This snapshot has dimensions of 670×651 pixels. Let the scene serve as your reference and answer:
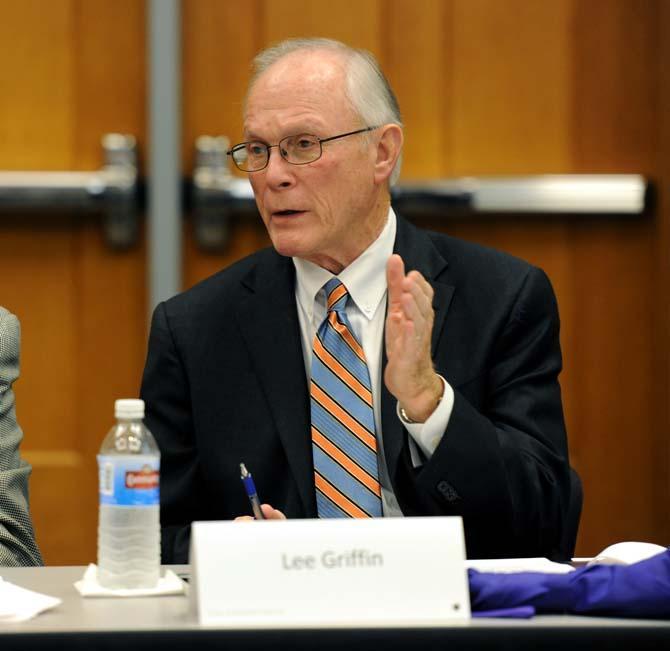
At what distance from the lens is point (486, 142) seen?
3.47 meters

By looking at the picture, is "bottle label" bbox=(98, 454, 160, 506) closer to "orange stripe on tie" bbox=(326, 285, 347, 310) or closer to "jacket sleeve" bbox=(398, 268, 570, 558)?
"jacket sleeve" bbox=(398, 268, 570, 558)

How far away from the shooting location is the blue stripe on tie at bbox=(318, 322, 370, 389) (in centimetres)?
210

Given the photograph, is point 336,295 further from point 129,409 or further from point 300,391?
point 129,409

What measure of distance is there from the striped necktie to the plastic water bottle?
0.57 metres

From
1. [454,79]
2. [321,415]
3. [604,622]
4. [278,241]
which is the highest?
[454,79]

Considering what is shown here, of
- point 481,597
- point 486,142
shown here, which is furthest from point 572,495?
point 486,142

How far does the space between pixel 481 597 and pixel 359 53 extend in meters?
1.22

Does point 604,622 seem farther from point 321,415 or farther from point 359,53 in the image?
point 359,53

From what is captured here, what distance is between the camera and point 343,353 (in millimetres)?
2123

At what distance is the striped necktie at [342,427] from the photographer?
6.70 feet

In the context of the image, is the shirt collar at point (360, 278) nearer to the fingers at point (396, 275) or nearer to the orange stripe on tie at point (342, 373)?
the orange stripe on tie at point (342, 373)

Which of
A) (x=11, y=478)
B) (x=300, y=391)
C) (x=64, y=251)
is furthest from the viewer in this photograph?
(x=64, y=251)

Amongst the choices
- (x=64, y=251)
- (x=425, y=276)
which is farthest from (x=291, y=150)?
(x=64, y=251)

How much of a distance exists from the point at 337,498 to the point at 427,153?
163cm
